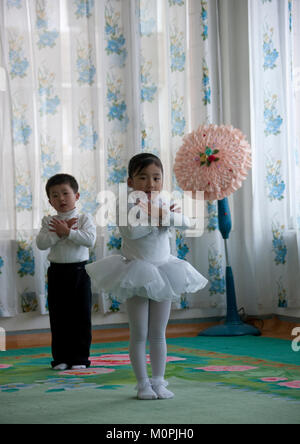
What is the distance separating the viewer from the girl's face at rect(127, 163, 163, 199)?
208 centimetres

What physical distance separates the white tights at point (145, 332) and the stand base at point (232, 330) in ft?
5.60

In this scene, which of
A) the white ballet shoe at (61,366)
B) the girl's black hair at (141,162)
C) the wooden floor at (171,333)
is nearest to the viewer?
the girl's black hair at (141,162)

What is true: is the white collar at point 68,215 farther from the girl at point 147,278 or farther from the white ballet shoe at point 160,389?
the white ballet shoe at point 160,389

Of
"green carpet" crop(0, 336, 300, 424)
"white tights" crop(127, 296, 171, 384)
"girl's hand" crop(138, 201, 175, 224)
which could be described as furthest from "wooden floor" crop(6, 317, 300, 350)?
"girl's hand" crop(138, 201, 175, 224)

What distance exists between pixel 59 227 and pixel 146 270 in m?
0.85

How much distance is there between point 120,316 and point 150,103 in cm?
138

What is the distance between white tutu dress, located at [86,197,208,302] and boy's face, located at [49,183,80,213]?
72 cm

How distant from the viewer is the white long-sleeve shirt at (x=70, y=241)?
8.99 feet

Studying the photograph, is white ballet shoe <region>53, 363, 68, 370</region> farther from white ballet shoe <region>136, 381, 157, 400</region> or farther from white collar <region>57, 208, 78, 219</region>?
white ballet shoe <region>136, 381, 157, 400</region>

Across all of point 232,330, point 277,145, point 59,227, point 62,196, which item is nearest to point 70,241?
point 59,227

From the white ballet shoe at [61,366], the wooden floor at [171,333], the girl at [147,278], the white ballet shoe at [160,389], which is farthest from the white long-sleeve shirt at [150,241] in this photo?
the wooden floor at [171,333]

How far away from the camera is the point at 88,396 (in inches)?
79.9
